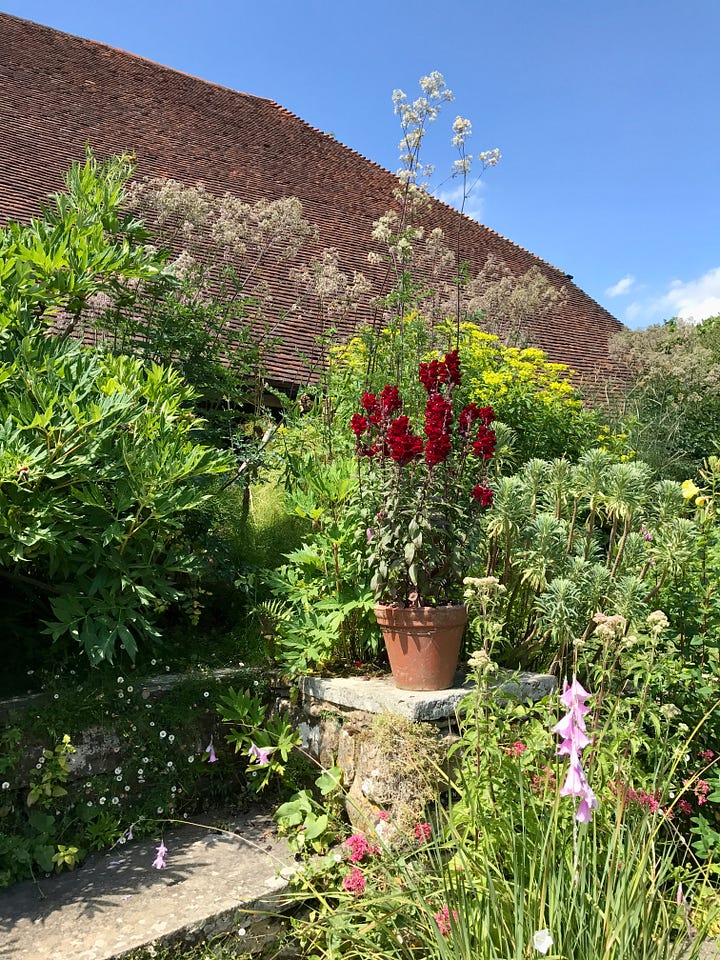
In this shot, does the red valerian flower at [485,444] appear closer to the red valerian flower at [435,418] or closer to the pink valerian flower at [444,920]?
the red valerian flower at [435,418]

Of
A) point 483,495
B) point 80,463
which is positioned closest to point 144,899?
point 80,463

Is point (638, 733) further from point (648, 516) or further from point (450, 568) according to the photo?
point (648, 516)

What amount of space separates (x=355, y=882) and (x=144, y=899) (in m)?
0.73

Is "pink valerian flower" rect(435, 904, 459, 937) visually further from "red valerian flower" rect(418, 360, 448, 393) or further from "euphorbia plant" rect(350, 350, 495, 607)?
"red valerian flower" rect(418, 360, 448, 393)

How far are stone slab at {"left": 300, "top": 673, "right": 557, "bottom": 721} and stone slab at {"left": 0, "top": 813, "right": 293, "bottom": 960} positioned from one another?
0.62 meters

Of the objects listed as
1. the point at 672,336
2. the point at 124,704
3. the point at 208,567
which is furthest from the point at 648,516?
the point at 672,336

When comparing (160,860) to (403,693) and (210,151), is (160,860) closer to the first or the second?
(403,693)

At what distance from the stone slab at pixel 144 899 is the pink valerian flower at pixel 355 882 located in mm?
253

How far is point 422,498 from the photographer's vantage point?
3.23 m

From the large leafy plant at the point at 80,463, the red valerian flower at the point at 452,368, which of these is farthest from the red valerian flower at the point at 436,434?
the large leafy plant at the point at 80,463

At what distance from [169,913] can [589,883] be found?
1.42m

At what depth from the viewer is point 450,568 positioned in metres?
3.29

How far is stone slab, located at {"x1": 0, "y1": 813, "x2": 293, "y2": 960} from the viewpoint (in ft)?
8.11

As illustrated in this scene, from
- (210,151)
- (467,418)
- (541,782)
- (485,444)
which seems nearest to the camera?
(541,782)
